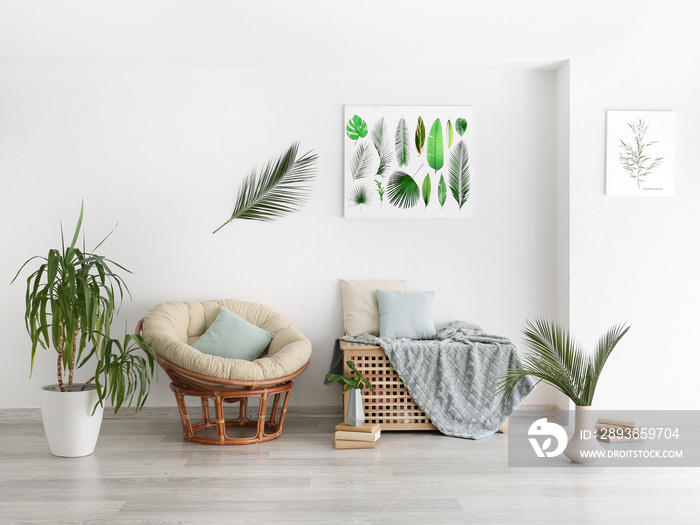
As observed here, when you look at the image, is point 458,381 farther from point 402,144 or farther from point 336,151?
point 336,151

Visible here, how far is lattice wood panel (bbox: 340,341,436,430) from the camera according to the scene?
3811 mm

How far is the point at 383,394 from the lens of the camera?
3.81m

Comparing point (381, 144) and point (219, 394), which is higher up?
point (381, 144)

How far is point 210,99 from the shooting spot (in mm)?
4312

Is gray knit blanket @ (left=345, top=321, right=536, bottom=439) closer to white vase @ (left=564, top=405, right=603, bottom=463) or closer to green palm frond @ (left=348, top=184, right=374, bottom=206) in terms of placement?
white vase @ (left=564, top=405, right=603, bottom=463)

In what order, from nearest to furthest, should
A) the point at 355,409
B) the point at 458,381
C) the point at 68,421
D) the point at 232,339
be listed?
the point at 68,421, the point at 355,409, the point at 458,381, the point at 232,339

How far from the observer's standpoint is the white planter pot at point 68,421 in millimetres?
3322

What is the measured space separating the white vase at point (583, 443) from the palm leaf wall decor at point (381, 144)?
6.67ft

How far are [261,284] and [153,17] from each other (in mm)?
1860

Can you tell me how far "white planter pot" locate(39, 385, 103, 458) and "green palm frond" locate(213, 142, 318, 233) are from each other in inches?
58.2

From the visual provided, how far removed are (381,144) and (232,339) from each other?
5.44ft

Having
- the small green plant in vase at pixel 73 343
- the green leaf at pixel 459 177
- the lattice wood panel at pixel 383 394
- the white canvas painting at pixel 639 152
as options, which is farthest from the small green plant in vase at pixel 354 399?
the white canvas painting at pixel 639 152

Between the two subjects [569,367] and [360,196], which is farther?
[360,196]

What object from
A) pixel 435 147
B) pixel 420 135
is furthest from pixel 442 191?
pixel 420 135
